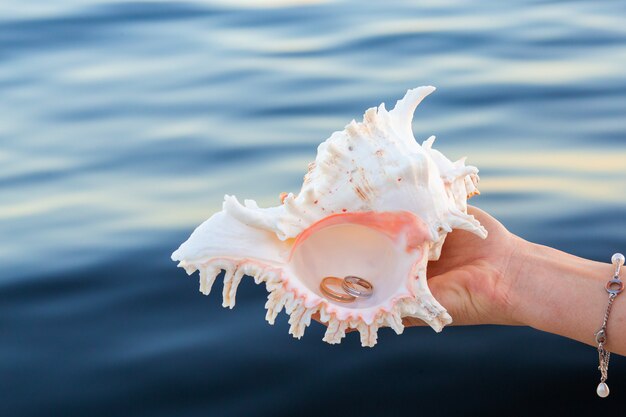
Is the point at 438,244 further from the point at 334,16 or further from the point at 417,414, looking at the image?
the point at 334,16

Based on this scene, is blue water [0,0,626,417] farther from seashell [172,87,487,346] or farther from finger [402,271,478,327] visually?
seashell [172,87,487,346]

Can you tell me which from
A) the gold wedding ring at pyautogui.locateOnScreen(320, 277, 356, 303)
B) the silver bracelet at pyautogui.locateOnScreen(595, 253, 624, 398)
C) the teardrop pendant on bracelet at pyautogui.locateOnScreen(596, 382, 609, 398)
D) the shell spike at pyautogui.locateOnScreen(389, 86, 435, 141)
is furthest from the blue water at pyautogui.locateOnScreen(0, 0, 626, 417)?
the shell spike at pyautogui.locateOnScreen(389, 86, 435, 141)

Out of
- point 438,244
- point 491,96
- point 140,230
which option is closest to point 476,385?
point 438,244

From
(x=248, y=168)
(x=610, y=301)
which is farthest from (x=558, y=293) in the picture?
(x=248, y=168)

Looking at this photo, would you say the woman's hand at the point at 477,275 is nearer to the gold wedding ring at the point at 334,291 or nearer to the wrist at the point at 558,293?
the wrist at the point at 558,293

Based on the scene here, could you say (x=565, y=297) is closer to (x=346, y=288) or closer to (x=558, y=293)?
(x=558, y=293)

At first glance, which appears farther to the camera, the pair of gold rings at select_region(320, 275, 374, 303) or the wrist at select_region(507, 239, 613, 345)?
the wrist at select_region(507, 239, 613, 345)
